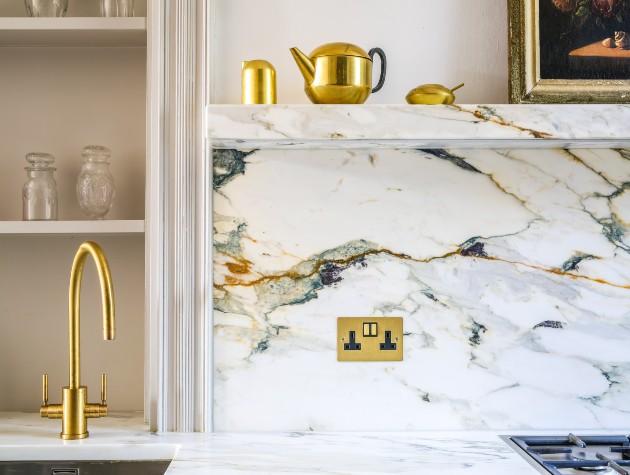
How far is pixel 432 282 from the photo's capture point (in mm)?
1613

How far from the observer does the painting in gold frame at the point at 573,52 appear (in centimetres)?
154

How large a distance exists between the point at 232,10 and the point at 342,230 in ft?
1.86

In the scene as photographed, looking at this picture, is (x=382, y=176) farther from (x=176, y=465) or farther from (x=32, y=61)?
(x=32, y=61)

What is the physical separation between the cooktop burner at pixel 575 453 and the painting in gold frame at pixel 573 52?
0.73m

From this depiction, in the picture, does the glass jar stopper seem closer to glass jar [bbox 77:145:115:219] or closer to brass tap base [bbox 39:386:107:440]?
glass jar [bbox 77:145:115:219]

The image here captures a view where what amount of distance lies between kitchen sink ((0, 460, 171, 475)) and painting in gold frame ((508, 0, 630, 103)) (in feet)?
3.58

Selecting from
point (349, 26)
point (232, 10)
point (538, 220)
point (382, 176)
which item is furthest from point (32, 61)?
point (538, 220)

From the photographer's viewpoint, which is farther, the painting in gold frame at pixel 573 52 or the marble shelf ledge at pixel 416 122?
the painting in gold frame at pixel 573 52

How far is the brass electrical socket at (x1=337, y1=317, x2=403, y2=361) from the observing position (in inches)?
63.0

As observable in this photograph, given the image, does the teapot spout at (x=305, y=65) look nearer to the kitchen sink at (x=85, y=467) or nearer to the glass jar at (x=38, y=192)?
the glass jar at (x=38, y=192)

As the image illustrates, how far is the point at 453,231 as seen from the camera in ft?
5.30

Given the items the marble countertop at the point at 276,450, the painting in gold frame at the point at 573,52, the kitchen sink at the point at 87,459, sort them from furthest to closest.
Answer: the painting in gold frame at the point at 573,52 → the kitchen sink at the point at 87,459 → the marble countertop at the point at 276,450

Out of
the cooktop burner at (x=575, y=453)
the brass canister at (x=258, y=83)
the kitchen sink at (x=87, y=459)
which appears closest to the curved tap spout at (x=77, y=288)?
the kitchen sink at (x=87, y=459)

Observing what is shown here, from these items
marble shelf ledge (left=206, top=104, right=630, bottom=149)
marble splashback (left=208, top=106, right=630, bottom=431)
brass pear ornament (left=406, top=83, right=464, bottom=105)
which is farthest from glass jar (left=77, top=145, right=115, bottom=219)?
brass pear ornament (left=406, top=83, right=464, bottom=105)
